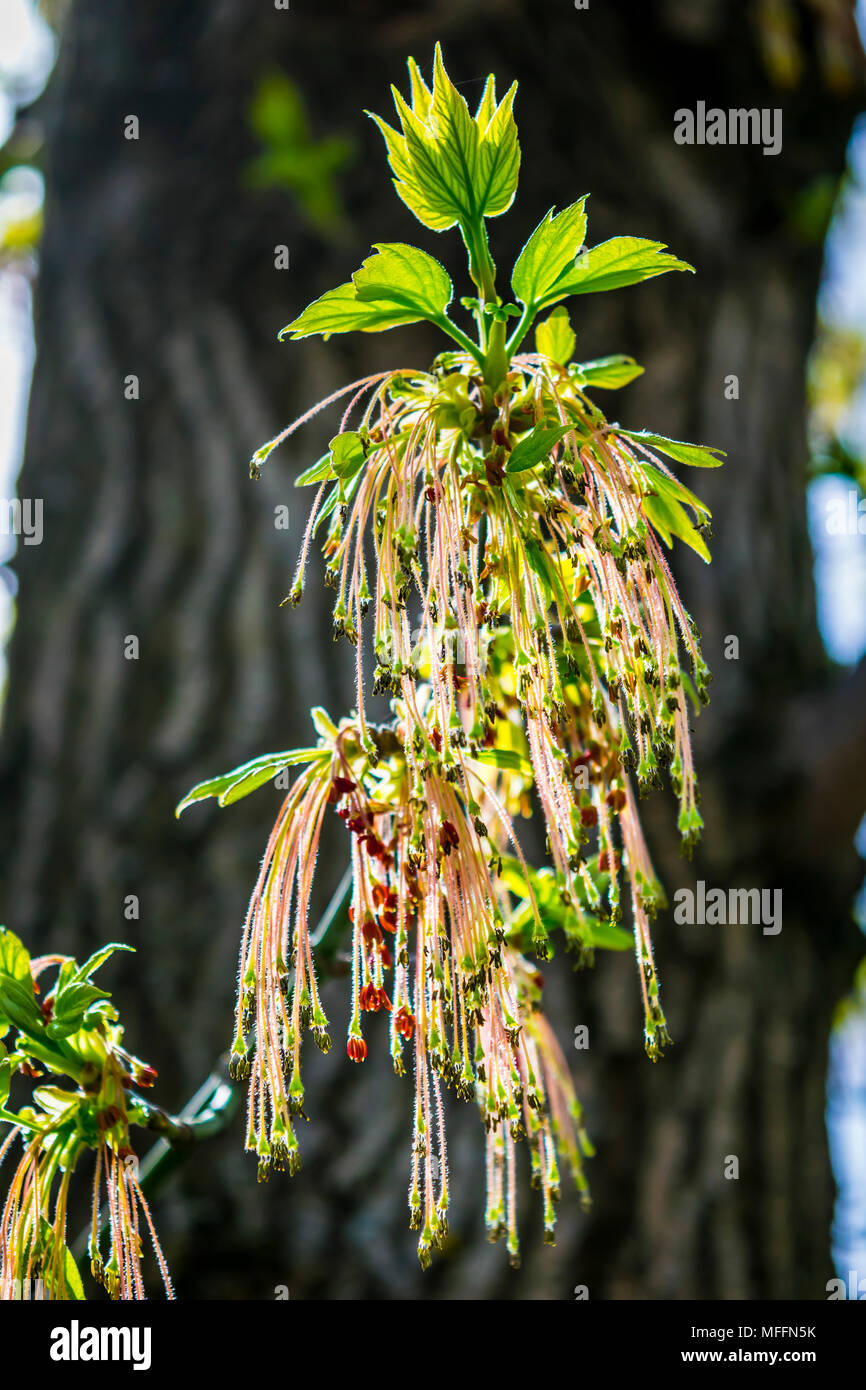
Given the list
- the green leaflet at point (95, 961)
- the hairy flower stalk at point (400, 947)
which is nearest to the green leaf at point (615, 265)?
the hairy flower stalk at point (400, 947)

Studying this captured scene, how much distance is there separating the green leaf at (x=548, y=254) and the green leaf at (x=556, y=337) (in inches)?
2.2

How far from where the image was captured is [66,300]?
206 centimetres

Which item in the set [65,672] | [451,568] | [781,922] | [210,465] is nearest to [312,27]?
[210,465]

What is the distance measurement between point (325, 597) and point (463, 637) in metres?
1.36

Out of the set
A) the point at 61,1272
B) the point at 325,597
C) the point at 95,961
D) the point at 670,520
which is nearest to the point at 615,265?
the point at 670,520

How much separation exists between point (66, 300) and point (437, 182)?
5.63ft

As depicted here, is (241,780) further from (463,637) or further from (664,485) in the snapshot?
(664,485)

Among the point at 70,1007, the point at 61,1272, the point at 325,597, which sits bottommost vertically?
the point at 61,1272

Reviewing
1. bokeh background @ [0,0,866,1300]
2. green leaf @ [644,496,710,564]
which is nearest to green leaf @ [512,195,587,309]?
green leaf @ [644,496,710,564]

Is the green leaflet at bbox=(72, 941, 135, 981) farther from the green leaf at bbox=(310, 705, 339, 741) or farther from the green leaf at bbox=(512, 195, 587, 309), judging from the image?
the green leaf at bbox=(512, 195, 587, 309)

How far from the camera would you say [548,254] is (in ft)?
1.81

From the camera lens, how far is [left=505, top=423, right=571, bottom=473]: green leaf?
51cm

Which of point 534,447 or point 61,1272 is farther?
point 61,1272
